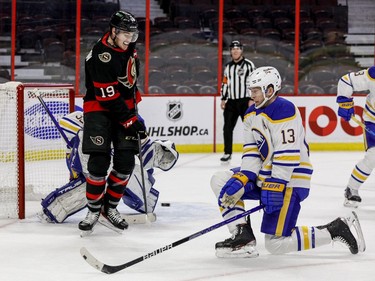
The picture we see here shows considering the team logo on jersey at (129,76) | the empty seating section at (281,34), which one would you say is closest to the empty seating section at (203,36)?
the empty seating section at (281,34)

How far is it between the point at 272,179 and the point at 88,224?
120 centimetres

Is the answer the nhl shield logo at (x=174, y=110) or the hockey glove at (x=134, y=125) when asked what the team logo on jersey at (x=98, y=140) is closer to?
the hockey glove at (x=134, y=125)

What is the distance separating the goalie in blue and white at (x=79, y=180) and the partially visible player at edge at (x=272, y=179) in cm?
97

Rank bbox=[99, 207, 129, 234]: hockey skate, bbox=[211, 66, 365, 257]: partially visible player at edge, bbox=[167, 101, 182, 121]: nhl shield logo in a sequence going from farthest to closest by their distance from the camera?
bbox=[167, 101, 182, 121]: nhl shield logo, bbox=[99, 207, 129, 234]: hockey skate, bbox=[211, 66, 365, 257]: partially visible player at edge

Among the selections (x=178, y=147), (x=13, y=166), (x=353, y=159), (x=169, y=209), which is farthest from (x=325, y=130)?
(x=13, y=166)

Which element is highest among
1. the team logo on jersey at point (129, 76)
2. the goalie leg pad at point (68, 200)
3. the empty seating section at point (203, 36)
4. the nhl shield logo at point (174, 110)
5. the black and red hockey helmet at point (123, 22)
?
the empty seating section at point (203, 36)

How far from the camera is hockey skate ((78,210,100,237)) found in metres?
4.79

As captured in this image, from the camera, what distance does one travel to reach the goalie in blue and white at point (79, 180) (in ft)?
16.9

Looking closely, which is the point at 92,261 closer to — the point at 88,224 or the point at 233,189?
the point at 233,189

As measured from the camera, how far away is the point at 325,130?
970 cm

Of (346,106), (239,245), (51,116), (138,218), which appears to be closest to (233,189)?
(239,245)

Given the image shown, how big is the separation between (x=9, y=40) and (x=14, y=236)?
4.36m


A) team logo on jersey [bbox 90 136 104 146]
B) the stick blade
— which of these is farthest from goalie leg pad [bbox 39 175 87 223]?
the stick blade

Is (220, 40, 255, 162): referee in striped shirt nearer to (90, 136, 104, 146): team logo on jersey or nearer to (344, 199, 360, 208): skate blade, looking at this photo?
(344, 199, 360, 208): skate blade
